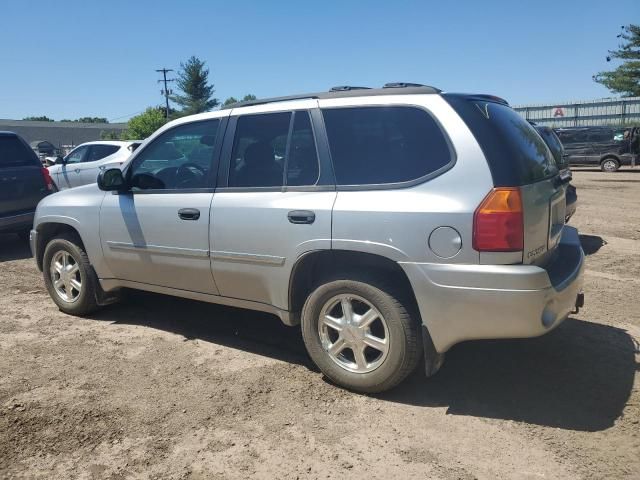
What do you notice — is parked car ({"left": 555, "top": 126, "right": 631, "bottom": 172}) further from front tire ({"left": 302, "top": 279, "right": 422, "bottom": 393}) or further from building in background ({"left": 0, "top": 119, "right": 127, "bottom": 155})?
building in background ({"left": 0, "top": 119, "right": 127, "bottom": 155})

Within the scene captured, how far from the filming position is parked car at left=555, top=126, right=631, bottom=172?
23.2m

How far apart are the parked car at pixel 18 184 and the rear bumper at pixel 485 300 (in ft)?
23.9

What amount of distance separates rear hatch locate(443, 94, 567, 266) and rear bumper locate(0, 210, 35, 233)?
739 centimetres

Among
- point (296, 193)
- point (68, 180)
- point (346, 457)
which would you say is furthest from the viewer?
point (68, 180)

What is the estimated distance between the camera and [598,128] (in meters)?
23.5

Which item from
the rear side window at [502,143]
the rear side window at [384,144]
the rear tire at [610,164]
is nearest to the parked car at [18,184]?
the rear side window at [384,144]

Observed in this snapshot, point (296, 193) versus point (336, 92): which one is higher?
point (336, 92)

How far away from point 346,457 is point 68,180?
12878 millimetres

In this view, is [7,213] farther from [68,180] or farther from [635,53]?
[635,53]

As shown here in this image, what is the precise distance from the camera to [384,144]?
3.46 metres

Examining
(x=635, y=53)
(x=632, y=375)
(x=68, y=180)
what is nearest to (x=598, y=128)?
(x=635, y=53)

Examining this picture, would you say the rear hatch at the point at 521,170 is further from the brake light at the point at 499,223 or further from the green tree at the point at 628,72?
the green tree at the point at 628,72

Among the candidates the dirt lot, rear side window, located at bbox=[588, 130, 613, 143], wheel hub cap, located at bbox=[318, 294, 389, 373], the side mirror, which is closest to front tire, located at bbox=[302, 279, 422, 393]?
wheel hub cap, located at bbox=[318, 294, 389, 373]

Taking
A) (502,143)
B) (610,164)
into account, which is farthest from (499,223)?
(610,164)
